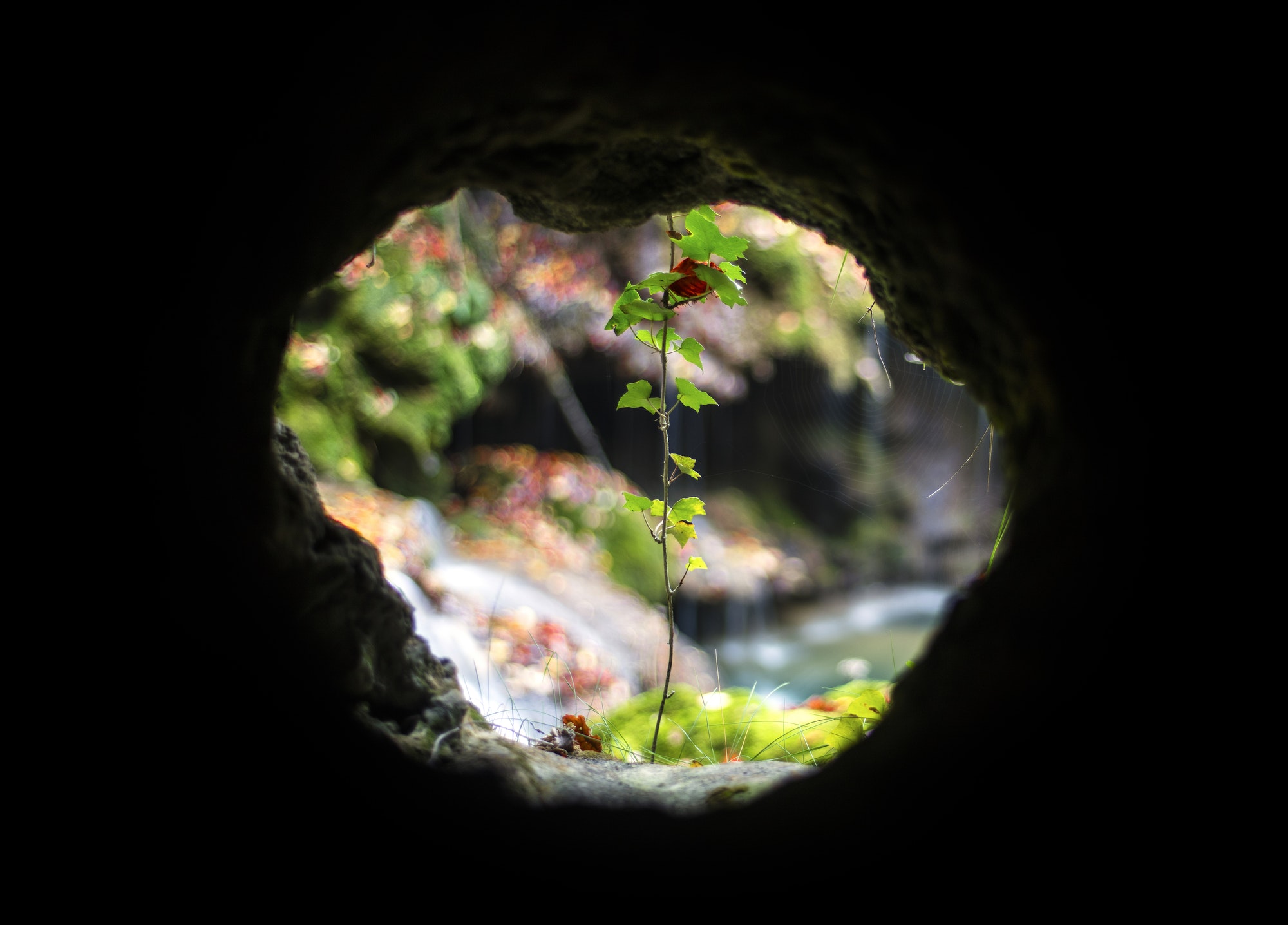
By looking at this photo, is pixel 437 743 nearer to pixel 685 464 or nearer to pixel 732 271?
pixel 685 464

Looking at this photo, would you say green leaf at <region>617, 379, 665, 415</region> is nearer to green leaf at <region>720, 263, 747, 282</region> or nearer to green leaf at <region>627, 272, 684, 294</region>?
green leaf at <region>627, 272, 684, 294</region>

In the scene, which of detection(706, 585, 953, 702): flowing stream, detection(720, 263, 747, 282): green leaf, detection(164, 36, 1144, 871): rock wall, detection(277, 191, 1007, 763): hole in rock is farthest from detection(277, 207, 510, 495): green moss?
detection(164, 36, 1144, 871): rock wall

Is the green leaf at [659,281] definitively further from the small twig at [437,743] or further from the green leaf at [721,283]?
the small twig at [437,743]

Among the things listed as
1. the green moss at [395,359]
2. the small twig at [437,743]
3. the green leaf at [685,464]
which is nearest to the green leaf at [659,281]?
the green leaf at [685,464]

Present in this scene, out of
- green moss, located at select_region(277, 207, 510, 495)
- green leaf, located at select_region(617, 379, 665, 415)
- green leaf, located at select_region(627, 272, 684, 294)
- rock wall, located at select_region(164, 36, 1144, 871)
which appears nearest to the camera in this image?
rock wall, located at select_region(164, 36, 1144, 871)

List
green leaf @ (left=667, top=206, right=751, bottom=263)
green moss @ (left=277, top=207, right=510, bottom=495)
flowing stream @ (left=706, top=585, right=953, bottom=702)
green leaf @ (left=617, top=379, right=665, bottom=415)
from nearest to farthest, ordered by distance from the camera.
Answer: green leaf @ (left=667, top=206, right=751, bottom=263), green leaf @ (left=617, top=379, right=665, bottom=415), green moss @ (left=277, top=207, right=510, bottom=495), flowing stream @ (left=706, top=585, right=953, bottom=702)

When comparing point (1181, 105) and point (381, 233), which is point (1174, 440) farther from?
point (381, 233)

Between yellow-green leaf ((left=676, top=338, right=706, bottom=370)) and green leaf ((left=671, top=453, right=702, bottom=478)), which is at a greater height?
yellow-green leaf ((left=676, top=338, right=706, bottom=370))
